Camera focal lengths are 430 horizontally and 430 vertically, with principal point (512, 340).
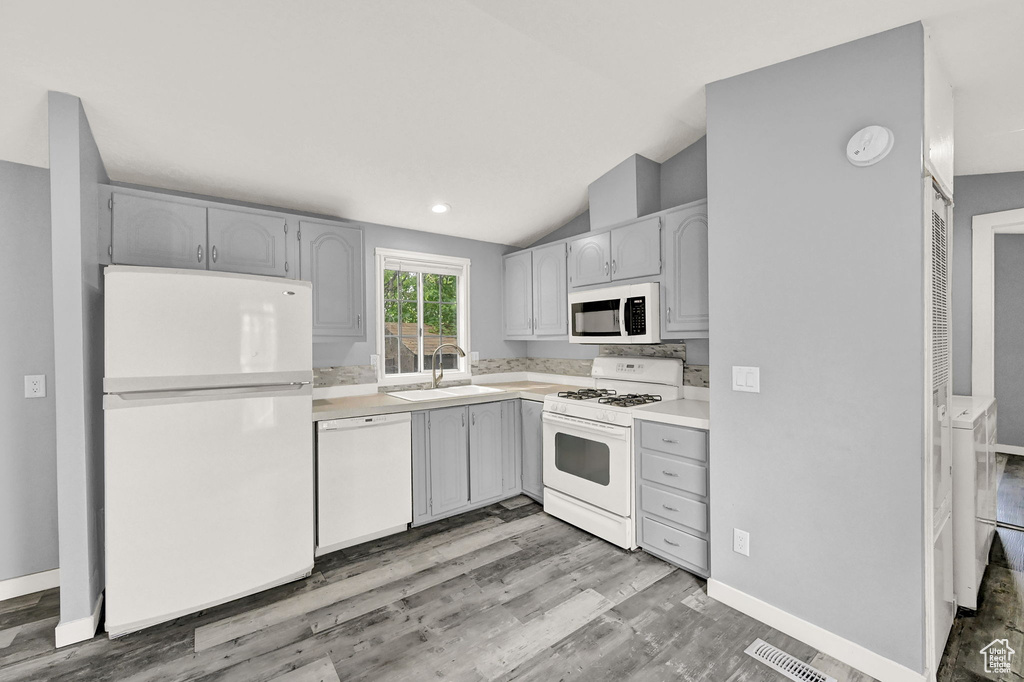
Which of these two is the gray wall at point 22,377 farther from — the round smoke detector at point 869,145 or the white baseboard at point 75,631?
the round smoke detector at point 869,145

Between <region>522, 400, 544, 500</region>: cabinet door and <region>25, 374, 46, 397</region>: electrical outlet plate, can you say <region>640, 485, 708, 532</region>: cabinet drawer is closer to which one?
<region>522, 400, 544, 500</region>: cabinet door

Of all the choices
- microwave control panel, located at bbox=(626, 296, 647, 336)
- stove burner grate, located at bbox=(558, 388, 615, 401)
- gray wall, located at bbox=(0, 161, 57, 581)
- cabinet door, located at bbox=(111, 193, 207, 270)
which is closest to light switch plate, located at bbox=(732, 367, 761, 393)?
microwave control panel, located at bbox=(626, 296, 647, 336)

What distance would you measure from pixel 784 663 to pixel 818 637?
22 cm

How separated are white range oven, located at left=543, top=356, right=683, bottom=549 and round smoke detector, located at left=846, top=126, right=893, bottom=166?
5.37ft

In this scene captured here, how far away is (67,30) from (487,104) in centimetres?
179

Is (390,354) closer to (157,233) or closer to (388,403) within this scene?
(388,403)

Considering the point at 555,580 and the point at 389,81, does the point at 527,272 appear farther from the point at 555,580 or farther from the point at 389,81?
the point at 555,580

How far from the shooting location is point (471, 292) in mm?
4145

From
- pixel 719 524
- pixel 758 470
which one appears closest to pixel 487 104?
pixel 758 470

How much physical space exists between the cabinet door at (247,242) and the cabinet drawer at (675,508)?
8.93 ft

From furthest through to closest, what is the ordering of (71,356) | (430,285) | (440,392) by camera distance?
(430,285), (440,392), (71,356)

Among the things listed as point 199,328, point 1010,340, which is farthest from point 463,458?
point 1010,340

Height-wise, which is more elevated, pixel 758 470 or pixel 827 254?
pixel 827 254

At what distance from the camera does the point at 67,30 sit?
171 cm
